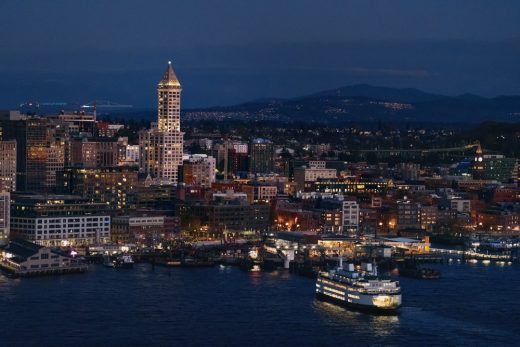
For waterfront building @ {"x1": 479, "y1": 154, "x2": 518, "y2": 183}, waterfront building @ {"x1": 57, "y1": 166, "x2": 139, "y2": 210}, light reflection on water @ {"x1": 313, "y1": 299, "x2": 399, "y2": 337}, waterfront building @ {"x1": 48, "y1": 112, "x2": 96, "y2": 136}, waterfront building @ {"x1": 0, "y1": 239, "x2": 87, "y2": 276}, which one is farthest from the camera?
waterfront building @ {"x1": 48, "y1": 112, "x2": 96, "y2": 136}

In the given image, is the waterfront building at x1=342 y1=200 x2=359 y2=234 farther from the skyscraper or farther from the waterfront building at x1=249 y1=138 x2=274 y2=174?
the waterfront building at x1=249 y1=138 x2=274 y2=174

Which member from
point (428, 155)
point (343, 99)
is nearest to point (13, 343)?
point (428, 155)

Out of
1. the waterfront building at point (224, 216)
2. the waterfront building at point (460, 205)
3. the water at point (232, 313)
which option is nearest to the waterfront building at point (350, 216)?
the waterfront building at point (224, 216)

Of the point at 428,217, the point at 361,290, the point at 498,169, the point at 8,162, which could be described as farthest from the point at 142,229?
the point at 498,169

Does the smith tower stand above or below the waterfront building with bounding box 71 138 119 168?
above

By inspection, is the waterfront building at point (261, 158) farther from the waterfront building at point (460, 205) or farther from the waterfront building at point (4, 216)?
the waterfront building at point (4, 216)

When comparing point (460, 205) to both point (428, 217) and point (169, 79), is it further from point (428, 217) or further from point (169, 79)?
point (169, 79)

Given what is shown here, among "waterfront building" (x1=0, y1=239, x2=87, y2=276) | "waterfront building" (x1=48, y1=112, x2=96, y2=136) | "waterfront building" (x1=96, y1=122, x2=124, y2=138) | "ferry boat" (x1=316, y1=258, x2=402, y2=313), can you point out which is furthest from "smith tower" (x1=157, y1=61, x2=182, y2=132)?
"ferry boat" (x1=316, y1=258, x2=402, y2=313)
